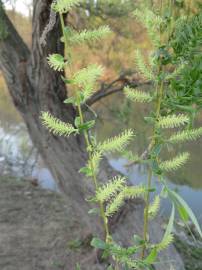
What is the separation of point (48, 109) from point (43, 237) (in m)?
1.24

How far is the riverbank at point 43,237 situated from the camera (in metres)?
3.15

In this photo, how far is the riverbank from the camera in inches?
124

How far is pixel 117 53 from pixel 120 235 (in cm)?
241

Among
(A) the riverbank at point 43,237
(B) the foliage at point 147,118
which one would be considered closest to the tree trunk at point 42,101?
(A) the riverbank at point 43,237

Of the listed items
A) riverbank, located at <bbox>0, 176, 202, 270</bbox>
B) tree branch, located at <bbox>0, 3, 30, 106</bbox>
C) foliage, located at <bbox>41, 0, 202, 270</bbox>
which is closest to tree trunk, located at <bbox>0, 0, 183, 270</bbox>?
tree branch, located at <bbox>0, 3, 30, 106</bbox>

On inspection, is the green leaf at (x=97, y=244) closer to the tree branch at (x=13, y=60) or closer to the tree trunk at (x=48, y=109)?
the tree trunk at (x=48, y=109)

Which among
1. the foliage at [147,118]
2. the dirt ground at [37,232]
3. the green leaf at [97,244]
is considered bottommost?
the dirt ground at [37,232]

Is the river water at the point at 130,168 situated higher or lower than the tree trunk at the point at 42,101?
lower

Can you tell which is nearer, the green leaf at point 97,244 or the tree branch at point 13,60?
the green leaf at point 97,244

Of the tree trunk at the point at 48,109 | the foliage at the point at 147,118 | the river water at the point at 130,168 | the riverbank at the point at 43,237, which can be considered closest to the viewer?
the foliage at the point at 147,118

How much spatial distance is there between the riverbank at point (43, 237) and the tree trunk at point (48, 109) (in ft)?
1.29

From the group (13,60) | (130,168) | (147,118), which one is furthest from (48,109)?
(130,168)

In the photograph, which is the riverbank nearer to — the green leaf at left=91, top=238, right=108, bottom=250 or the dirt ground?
the dirt ground

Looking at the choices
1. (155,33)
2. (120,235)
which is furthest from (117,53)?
(155,33)
